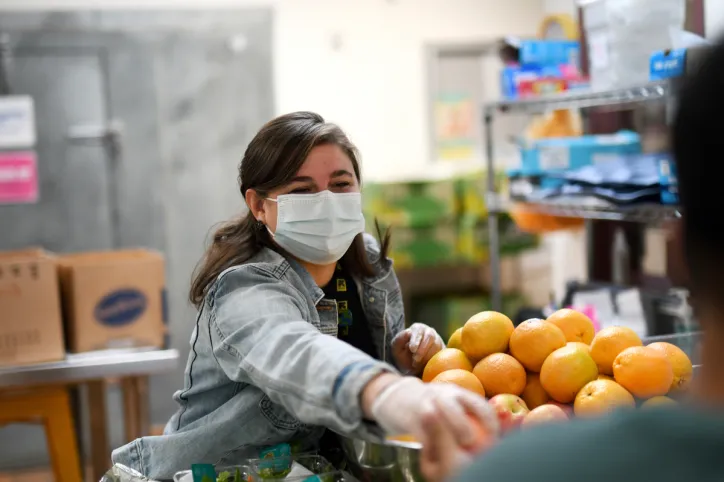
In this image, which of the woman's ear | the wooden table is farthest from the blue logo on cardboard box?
the woman's ear

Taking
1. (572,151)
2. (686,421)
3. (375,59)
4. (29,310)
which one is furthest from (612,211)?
(375,59)

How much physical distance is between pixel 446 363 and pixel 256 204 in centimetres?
52

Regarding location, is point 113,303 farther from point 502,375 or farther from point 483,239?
point 483,239

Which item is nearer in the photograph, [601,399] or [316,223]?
[601,399]

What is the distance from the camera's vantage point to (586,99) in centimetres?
297

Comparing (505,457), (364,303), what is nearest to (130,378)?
(364,303)

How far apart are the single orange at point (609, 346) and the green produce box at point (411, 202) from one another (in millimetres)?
3151

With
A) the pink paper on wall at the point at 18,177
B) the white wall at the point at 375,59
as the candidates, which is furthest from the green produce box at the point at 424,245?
the pink paper on wall at the point at 18,177

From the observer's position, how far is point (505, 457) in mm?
652

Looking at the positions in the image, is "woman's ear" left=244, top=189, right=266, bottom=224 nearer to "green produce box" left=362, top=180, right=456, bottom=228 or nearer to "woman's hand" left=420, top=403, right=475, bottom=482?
"woman's hand" left=420, top=403, right=475, bottom=482

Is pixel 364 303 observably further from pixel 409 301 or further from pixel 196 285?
pixel 409 301

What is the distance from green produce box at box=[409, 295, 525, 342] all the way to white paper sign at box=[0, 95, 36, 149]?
7.77 ft

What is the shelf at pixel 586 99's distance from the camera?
8.06 ft

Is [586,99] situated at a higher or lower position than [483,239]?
higher
